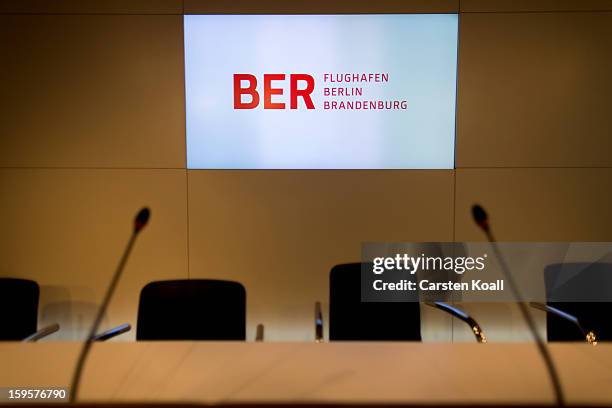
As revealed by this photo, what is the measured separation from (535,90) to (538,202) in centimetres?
82

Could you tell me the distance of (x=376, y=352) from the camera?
160 centimetres

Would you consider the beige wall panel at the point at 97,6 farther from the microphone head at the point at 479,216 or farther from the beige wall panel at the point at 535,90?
the microphone head at the point at 479,216

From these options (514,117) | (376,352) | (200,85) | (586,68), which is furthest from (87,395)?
(586,68)

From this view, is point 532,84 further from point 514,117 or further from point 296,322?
point 296,322

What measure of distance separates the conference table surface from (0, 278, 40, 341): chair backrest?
671mm

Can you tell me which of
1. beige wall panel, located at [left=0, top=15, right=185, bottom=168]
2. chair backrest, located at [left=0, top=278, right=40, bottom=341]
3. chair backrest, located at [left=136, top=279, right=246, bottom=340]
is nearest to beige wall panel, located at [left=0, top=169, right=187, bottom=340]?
beige wall panel, located at [left=0, top=15, right=185, bottom=168]

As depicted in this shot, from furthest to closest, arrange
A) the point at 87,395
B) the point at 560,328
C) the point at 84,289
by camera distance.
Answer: the point at 84,289, the point at 560,328, the point at 87,395

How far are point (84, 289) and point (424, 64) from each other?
3089 millimetres

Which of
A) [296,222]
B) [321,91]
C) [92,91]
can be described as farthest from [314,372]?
[92,91]

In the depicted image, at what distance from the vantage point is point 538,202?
3160 mm

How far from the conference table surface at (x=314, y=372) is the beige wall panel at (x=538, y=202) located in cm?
160

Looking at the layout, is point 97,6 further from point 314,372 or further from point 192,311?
point 314,372

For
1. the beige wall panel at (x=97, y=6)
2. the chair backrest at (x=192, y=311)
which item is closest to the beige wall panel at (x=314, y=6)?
the beige wall panel at (x=97, y=6)

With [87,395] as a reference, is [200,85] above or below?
above
